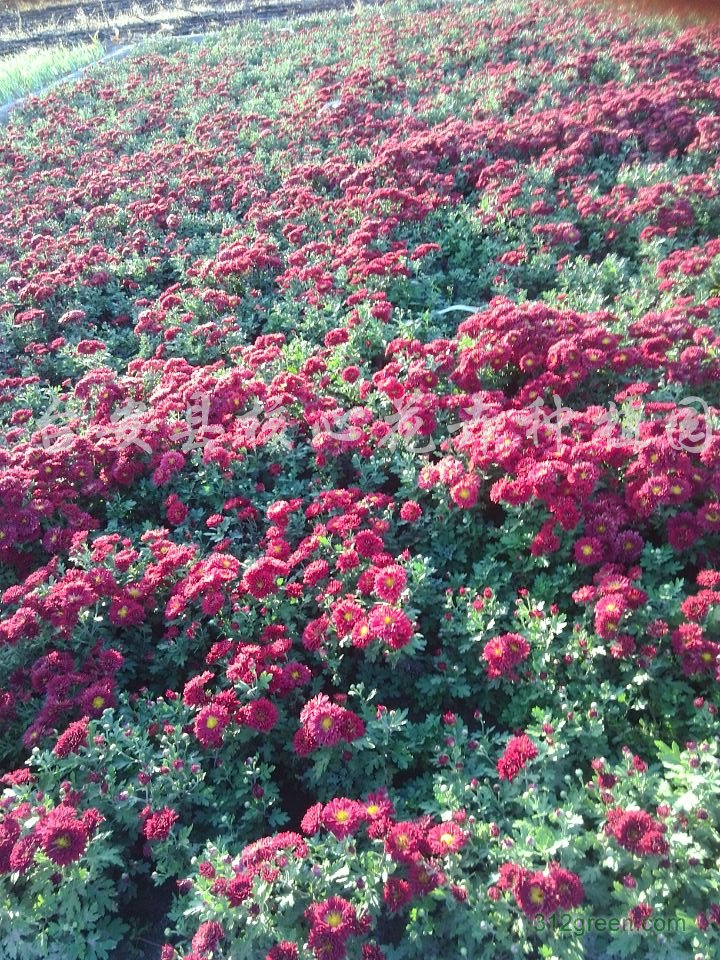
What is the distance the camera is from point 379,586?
292 centimetres

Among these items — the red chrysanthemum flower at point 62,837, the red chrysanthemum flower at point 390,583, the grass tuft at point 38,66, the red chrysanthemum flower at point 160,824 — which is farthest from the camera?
the grass tuft at point 38,66

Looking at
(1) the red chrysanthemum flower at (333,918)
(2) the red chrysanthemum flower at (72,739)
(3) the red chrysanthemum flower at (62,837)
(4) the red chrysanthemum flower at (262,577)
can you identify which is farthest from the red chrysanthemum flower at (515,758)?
(2) the red chrysanthemum flower at (72,739)

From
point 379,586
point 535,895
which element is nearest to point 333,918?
point 535,895

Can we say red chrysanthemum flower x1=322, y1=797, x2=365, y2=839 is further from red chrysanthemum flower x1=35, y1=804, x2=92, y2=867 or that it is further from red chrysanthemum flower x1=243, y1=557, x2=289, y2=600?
red chrysanthemum flower x1=243, y1=557, x2=289, y2=600

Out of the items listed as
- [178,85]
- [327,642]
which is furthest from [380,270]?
[178,85]

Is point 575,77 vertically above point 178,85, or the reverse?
point 178,85

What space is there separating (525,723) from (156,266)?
18.9 ft

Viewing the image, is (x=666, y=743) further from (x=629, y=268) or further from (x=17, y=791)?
(x=629, y=268)

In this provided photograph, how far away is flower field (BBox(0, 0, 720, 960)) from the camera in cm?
225

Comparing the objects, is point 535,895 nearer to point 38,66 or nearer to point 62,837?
point 62,837

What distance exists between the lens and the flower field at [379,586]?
2.25 metres

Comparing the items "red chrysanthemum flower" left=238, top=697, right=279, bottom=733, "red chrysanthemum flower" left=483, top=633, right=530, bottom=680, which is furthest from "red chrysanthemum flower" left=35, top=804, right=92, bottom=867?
"red chrysanthemum flower" left=483, top=633, right=530, bottom=680

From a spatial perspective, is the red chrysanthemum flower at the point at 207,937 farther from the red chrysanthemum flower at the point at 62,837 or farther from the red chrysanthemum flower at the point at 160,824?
the red chrysanthemum flower at the point at 62,837

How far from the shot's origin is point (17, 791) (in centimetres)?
251
